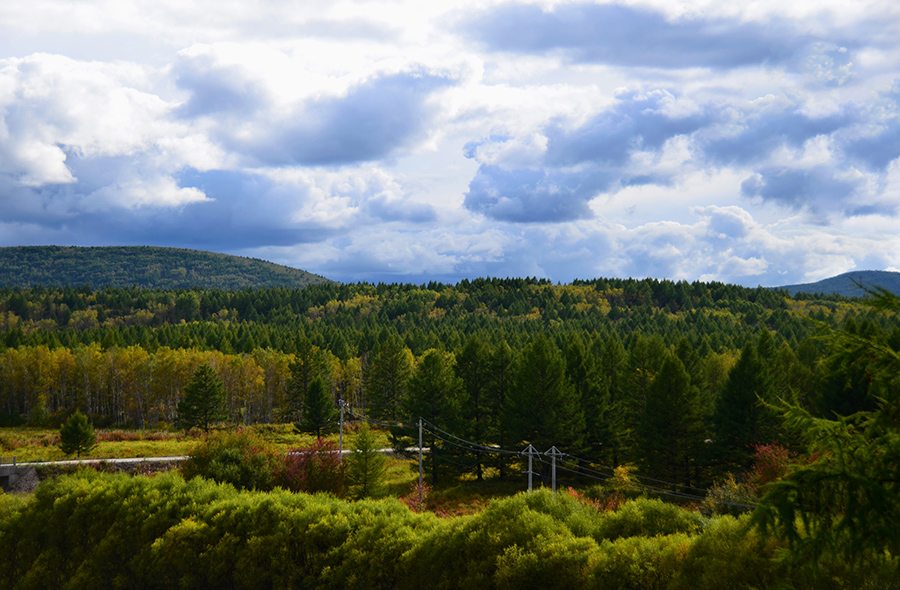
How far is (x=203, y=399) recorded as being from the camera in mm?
72062

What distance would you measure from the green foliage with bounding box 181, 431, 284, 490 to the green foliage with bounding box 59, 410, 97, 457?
3392 centimetres

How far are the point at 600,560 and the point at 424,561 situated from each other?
15.7ft

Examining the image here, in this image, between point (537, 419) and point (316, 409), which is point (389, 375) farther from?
point (537, 419)

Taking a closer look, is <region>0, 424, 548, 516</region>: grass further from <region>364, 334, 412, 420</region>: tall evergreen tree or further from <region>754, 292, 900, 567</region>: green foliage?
<region>754, 292, 900, 567</region>: green foliage

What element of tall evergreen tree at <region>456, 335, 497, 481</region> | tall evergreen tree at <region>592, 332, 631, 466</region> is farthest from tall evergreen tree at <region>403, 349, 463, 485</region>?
tall evergreen tree at <region>592, 332, 631, 466</region>

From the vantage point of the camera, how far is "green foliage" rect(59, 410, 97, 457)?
5559 cm

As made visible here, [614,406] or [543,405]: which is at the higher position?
[543,405]

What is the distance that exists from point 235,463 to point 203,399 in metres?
47.4

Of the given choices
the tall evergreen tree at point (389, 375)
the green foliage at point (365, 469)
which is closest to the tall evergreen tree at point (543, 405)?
the green foliage at point (365, 469)

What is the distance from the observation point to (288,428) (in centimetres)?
8212

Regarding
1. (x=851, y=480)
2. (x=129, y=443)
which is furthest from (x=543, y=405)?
A: (x=129, y=443)

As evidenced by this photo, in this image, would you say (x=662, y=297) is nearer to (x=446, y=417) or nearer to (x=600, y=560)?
(x=446, y=417)

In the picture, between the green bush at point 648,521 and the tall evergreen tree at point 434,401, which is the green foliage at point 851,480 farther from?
the tall evergreen tree at point 434,401

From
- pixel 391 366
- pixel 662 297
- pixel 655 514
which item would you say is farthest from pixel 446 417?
pixel 662 297
